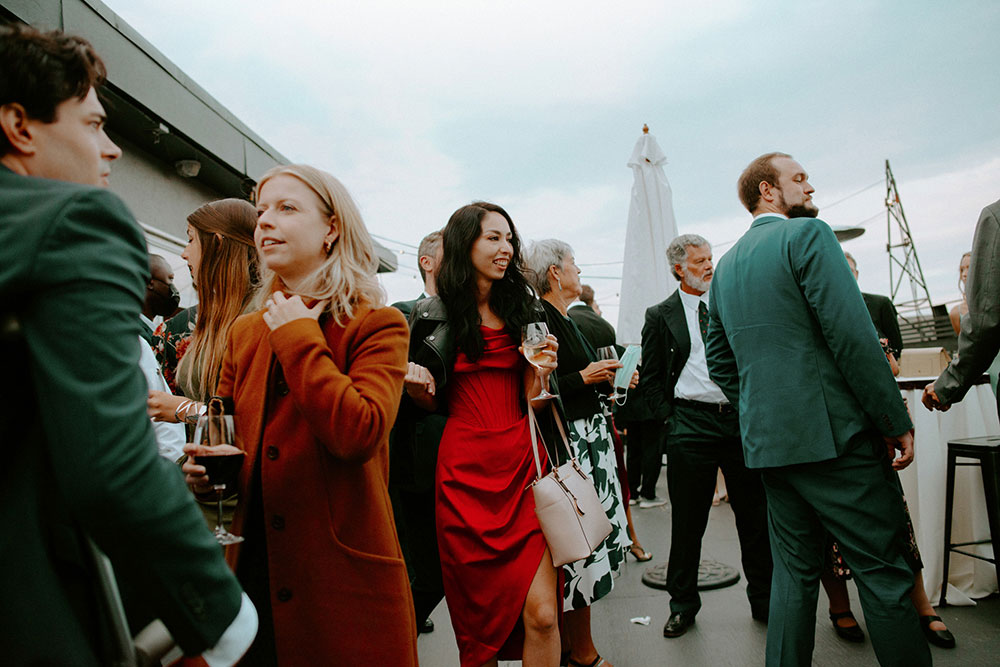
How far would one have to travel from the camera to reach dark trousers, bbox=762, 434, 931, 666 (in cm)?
234

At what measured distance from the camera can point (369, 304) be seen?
1.74 meters

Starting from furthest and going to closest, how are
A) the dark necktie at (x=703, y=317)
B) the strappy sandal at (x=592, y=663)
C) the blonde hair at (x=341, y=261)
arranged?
the dark necktie at (x=703, y=317), the strappy sandal at (x=592, y=663), the blonde hair at (x=341, y=261)

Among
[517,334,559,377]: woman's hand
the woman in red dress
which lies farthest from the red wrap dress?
[517,334,559,377]: woman's hand

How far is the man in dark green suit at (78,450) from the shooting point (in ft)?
2.58

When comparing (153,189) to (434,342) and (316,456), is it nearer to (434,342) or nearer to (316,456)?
(434,342)

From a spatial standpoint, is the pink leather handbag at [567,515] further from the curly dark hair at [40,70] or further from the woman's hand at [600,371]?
the curly dark hair at [40,70]

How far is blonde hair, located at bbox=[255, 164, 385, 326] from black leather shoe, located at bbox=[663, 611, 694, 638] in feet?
→ 9.57

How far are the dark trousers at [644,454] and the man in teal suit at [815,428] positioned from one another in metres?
4.67

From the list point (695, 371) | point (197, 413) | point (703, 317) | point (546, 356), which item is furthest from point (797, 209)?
point (197, 413)

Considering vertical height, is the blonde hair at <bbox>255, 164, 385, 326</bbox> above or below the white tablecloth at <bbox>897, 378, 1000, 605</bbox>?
above

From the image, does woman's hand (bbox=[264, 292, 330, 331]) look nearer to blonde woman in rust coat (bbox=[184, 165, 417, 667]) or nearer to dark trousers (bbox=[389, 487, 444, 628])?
blonde woman in rust coat (bbox=[184, 165, 417, 667])

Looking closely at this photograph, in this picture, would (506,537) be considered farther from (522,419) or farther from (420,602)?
(420,602)

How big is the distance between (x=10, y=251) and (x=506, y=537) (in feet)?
6.72

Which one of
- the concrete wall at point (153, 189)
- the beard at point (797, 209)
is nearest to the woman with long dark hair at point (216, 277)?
the beard at point (797, 209)
